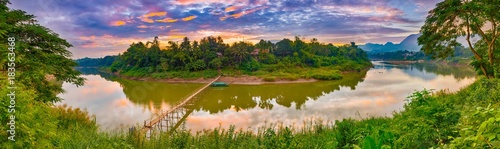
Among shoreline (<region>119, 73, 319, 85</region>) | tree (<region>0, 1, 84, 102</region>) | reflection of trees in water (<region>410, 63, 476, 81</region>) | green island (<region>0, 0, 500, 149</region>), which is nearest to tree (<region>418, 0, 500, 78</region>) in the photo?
green island (<region>0, 0, 500, 149</region>)

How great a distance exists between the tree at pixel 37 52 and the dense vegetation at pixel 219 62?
3816cm

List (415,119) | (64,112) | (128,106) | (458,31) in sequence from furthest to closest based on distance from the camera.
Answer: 1. (128,106)
2. (458,31)
3. (64,112)
4. (415,119)

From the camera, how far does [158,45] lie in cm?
6688

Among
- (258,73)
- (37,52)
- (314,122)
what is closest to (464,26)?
(314,122)

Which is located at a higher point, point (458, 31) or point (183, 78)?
point (458, 31)

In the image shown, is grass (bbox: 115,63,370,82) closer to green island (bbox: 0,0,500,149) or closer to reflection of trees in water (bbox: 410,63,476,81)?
reflection of trees in water (bbox: 410,63,476,81)

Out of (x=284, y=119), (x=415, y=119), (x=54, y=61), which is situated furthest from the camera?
(x=284, y=119)

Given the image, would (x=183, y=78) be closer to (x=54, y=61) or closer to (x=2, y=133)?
(x=54, y=61)

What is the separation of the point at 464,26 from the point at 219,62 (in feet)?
144

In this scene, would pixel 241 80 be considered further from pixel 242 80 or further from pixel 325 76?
pixel 325 76

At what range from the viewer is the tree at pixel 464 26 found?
13034mm

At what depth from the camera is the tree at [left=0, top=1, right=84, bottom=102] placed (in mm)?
8625

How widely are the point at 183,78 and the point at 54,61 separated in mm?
40861

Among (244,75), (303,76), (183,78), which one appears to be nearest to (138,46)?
(183,78)
